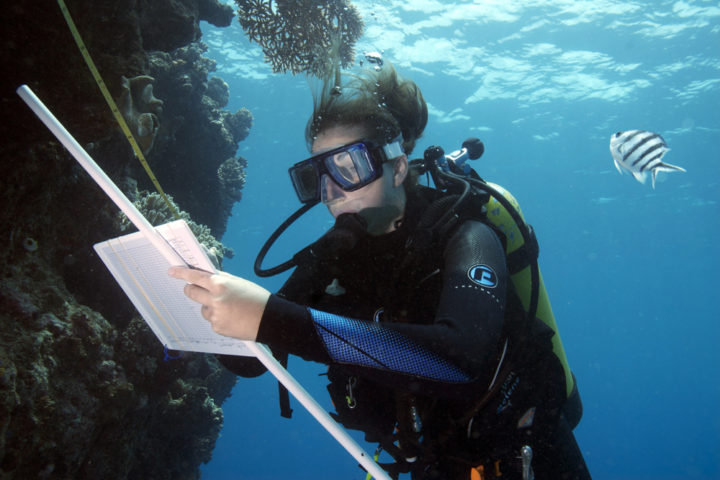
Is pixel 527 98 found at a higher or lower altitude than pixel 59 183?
higher

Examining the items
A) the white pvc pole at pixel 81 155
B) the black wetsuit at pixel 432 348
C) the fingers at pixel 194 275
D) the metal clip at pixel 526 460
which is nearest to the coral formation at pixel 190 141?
the black wetsuit at pixel 432 348

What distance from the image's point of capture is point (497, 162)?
4497 centimetres

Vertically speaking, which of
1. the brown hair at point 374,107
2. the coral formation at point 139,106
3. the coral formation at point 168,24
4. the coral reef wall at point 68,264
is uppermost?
the coral formation at point 168,24

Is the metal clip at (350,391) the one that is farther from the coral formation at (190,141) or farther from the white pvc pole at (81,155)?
the coral formation at (190,141)

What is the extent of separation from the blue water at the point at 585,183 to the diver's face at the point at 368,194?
3.41 ft

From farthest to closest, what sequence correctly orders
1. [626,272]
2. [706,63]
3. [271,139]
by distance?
[626,272] → [271,139] → [706,63]

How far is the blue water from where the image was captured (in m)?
19.5

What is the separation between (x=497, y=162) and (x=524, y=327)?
47077mm

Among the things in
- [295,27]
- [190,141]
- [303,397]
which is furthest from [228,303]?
[190,141]

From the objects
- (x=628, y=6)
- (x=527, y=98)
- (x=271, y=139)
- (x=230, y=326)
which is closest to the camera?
(x=230, y=326)

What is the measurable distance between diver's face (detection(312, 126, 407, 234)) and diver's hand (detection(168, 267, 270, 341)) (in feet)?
4.44

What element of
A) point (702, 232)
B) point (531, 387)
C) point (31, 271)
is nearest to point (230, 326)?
point (531, 387)

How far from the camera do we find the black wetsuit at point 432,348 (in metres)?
1.42

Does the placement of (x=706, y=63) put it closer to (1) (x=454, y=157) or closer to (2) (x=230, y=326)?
(1) (x=454, y=157)
